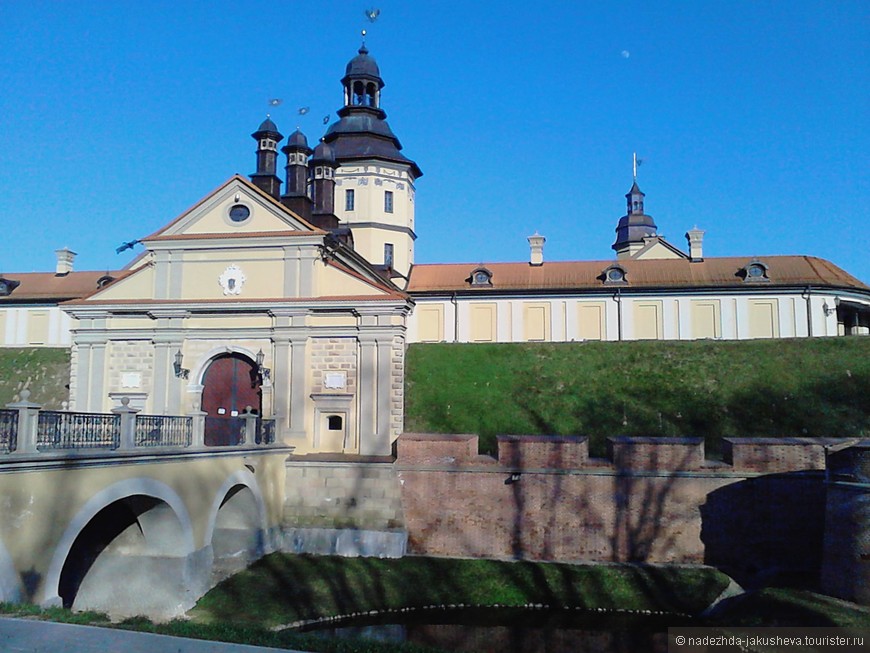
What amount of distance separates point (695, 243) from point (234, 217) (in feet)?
81.9

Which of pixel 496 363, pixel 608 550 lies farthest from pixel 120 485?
pixel 496 363

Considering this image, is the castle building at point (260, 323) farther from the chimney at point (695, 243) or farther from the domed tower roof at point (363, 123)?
→ the chimney at point (695, 243)

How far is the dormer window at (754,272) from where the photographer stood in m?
35.0

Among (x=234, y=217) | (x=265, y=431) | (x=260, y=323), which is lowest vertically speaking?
(x=265, y=431)

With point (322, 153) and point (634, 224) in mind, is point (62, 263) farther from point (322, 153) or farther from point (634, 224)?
point (634, 224)

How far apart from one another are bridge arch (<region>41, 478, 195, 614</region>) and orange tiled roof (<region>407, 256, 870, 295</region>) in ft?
76.6

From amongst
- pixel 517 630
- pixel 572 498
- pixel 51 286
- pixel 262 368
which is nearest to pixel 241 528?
pixel 262 368

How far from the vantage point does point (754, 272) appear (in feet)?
116

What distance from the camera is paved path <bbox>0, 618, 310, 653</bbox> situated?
22.0ft

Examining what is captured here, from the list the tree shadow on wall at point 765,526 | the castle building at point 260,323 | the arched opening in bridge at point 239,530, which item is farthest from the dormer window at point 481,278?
the arched opening in bridge at point 239,530

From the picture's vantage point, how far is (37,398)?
29.2 metres

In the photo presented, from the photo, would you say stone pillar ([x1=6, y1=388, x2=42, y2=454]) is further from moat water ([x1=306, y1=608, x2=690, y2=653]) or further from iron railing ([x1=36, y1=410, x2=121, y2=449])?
moat water ([x1=306, y1=608, x2=690, y2=653])

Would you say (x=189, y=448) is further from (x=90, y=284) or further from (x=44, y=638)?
(x=90, y=284)

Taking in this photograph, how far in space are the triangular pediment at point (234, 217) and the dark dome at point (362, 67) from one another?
15.1 m
